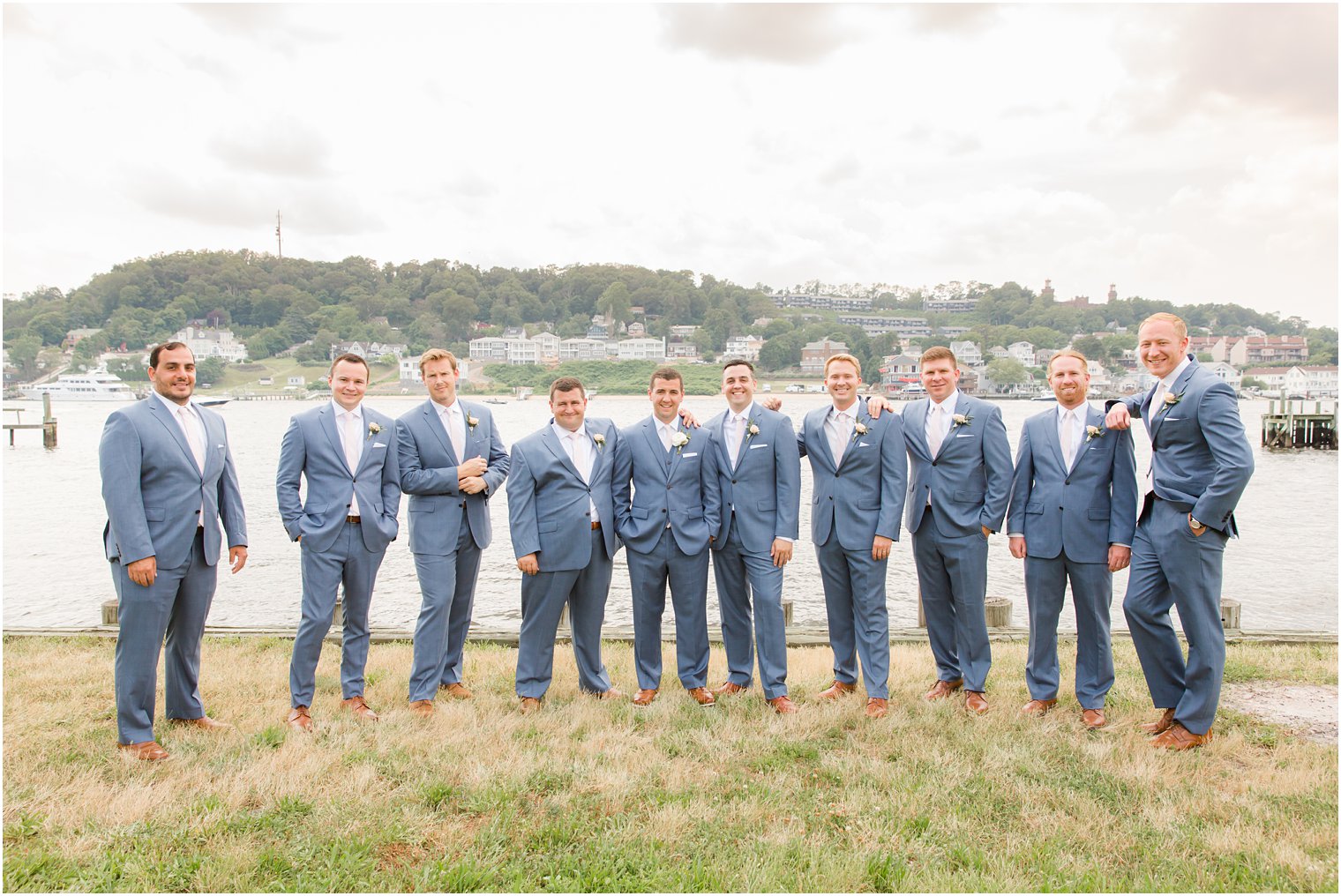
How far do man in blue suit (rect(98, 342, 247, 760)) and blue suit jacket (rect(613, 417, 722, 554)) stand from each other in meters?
2.61

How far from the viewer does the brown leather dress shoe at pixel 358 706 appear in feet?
19.2

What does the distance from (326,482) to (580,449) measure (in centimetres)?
177

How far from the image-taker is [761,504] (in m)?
6.20

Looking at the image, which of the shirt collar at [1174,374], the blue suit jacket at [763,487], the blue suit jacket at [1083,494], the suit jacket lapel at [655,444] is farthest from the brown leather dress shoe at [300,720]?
the shirt collar at [1174,374]

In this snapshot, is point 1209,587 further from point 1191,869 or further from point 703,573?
point 703,573

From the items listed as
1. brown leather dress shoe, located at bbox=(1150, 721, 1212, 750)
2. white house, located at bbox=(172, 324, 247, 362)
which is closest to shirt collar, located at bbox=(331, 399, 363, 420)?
brown leather dress shoe, located at bbox=(1150, 721, 1212, 750)

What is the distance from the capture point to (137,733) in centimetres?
516

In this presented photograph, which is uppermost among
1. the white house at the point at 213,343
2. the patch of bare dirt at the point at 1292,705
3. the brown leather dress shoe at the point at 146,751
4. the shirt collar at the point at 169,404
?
the white house at the point at 213,343

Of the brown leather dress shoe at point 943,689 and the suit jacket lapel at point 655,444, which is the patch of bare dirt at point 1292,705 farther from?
the suit jacket lapel at point 655,444

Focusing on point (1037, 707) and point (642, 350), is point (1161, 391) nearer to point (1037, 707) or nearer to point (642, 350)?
point (1037, 707)

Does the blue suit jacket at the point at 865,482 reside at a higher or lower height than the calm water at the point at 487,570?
higher

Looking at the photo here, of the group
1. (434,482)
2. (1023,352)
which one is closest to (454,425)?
(434,482)

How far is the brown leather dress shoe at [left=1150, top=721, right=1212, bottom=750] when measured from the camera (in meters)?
5.25

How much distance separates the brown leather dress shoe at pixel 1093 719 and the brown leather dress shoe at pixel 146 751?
5.82 meters
